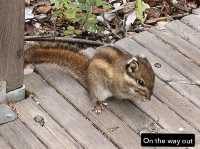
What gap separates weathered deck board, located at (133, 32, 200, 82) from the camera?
4.21 meters

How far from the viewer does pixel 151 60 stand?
427 cm

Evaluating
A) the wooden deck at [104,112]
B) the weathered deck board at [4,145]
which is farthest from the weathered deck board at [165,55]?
the weathered deck board at [4,145]

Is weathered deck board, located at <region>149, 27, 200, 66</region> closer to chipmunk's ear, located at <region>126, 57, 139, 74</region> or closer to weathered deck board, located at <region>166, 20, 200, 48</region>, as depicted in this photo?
weathered deck board, located at <region>166, 20, 200, 48</region>

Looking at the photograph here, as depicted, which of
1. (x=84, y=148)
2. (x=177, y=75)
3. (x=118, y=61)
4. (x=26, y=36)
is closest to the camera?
(x=84, y=148)

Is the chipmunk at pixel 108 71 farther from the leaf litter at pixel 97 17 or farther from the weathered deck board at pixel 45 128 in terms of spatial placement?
the leaf litter at pixel 97 17

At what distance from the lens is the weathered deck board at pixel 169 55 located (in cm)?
421

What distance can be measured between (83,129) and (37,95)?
0.42m

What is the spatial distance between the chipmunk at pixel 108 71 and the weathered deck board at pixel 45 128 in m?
0.32

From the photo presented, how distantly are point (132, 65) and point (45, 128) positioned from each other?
2.18ft

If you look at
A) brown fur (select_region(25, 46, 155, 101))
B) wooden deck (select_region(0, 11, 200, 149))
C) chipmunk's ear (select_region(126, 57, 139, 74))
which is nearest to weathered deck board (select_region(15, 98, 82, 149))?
wooden deck (select_region(0, 11, 200, 149))

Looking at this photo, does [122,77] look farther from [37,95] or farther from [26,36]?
[26,36]

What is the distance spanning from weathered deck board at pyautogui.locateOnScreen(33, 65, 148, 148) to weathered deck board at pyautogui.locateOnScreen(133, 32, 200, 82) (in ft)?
2.35

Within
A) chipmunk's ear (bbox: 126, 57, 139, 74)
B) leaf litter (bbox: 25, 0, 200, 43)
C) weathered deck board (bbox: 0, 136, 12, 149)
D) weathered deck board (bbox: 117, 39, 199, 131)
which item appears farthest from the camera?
leaf litter (bbox: 25, 0, 200, 43)

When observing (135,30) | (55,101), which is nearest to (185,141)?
(55,101)
